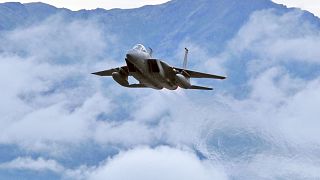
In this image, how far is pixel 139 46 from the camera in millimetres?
62375

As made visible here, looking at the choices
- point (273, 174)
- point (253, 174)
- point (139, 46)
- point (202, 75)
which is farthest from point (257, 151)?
point (139, 46)

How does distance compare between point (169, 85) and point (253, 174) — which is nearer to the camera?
point (169, 85)

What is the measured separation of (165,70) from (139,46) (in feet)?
10.3

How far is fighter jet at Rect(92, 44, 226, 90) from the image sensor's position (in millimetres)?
61594

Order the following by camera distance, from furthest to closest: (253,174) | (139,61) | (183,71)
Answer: (253,174), (183,71), (139,61)

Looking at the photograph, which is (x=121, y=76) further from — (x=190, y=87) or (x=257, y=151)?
(x=257, y=151)

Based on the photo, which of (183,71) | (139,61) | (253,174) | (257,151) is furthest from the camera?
(253,174)

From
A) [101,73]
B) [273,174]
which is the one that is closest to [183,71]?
[101,73]

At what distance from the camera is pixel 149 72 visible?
62.4 meters

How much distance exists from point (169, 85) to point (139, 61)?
476 centimetres

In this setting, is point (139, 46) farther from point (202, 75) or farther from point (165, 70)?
point (202, 75)

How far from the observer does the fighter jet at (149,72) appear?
202ft

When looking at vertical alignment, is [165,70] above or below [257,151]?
below

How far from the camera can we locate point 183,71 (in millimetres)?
65625
